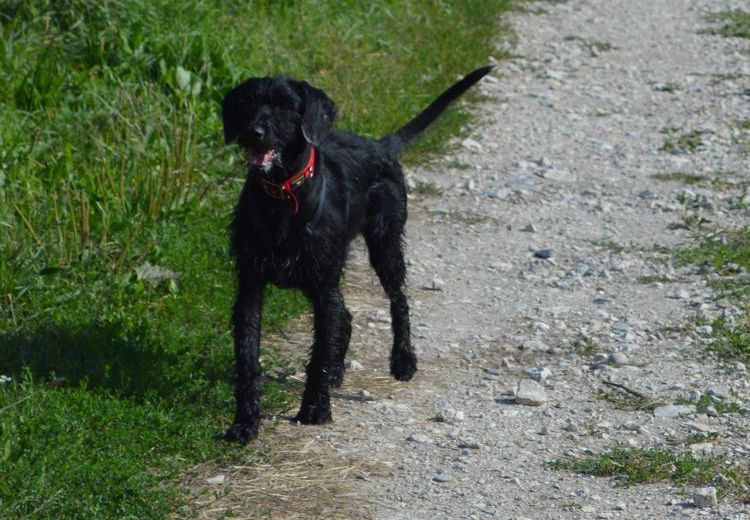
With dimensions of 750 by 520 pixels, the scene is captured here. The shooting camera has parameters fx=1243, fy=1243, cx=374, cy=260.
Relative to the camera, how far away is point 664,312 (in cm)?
703

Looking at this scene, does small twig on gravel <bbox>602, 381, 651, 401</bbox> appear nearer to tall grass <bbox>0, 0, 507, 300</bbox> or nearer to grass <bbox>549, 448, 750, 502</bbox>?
grass <bbox>549, 448, 750, 502</bbox>

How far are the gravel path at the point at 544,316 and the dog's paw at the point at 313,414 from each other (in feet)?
0.14

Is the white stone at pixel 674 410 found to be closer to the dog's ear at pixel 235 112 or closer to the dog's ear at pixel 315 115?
the dog's ear at pixel 315 115

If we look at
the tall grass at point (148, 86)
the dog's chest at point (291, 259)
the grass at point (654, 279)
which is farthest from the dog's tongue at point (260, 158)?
the grass at point (654, 279)

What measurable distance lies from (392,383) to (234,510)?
157 centimetres

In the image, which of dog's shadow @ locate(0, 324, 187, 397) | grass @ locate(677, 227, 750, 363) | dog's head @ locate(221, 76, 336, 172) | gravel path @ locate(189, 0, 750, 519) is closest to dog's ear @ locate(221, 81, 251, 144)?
dog's head @ locate(221, 76, 336, 172)

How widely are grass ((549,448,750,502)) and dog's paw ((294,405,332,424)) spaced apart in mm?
1039

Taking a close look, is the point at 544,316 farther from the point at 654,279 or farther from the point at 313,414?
the point at 313,414

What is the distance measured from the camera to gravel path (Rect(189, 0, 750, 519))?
16.4 ft

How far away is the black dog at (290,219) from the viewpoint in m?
5.30

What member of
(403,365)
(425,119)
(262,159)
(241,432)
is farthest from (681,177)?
(241,432)

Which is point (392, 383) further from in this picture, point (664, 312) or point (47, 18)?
point (47, 18)

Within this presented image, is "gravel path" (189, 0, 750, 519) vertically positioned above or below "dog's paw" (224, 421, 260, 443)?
above

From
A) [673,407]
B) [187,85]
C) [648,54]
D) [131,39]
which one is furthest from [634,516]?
[648,54]
